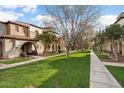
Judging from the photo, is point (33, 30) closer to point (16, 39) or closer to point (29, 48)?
point (29, 48)

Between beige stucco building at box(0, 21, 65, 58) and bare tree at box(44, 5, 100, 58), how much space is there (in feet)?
22.3

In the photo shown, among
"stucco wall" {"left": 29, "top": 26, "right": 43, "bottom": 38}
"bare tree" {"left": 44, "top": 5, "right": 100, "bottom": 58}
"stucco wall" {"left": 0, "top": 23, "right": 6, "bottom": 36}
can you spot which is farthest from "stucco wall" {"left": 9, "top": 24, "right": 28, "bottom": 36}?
"bare tree" {"left": 44, "top": 5, "right": 100, "bottom": 58}

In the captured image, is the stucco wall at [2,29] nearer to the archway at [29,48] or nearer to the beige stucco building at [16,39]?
the beige stucco building at [16,39]

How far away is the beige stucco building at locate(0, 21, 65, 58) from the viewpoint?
2356cm

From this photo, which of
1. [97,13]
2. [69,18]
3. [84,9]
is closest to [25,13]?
[69,18]

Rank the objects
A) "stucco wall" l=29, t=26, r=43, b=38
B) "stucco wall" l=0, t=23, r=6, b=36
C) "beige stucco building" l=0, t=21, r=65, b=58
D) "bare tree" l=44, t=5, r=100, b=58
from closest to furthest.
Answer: "bare tree" l=44, t=5, r=100, b=58 < "beige stucco building" l=0, t=21, r=65, b=58 < "stucco wall" l=0, t=23, r=6, b=36 < "stucco wall" l=29, t=26, r=43, b=38

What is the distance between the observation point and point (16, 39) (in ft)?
83.0

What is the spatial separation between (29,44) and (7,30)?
5247 millimetres

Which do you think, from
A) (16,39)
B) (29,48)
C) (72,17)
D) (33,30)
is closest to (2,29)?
(16,39)

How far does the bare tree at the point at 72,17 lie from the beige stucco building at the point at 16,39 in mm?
6782

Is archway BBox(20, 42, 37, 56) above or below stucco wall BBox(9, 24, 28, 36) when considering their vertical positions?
below

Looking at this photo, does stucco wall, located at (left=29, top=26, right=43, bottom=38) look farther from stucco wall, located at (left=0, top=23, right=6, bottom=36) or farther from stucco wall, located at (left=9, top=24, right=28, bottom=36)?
stucco wall, located at (left=0, top=23, right=6, bottom=36)
